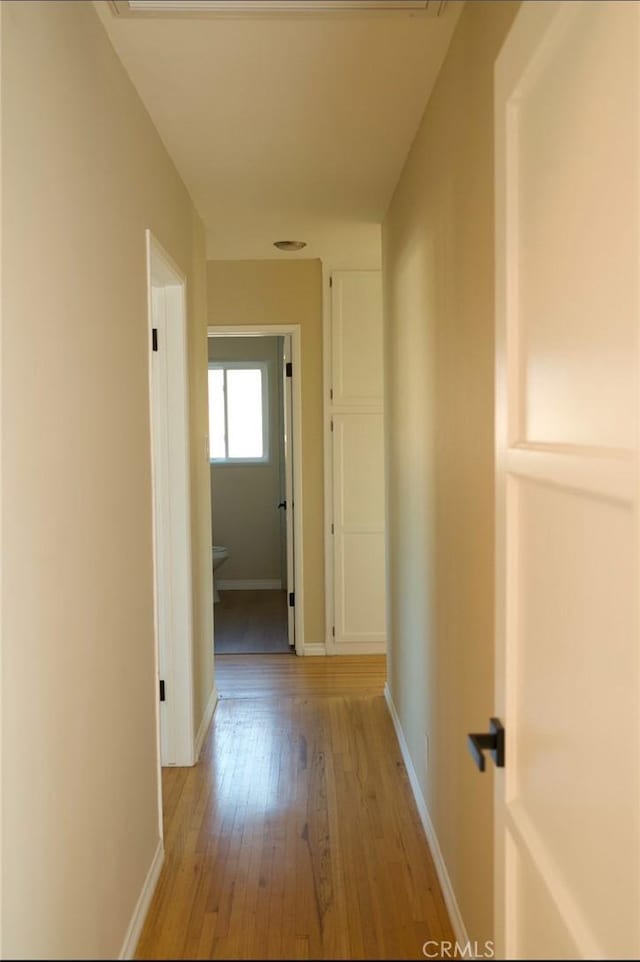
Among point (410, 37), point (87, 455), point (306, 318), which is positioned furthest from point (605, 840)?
point (306, 318)

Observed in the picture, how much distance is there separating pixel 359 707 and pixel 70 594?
8.89ft

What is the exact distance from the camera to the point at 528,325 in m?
0.91

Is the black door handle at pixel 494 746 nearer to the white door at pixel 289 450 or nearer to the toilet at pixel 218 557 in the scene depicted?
the white door at pixel 289 450

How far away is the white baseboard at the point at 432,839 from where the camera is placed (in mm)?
1388

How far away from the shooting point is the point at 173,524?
3164mm

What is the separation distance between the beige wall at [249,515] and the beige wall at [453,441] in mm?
3902

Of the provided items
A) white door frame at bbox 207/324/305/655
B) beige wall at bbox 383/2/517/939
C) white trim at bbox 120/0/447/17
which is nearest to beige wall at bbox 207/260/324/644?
white door frame at bbox 207/324/305/655

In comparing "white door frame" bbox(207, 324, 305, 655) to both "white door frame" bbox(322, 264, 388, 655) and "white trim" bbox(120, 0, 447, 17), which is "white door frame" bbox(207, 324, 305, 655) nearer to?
"white door frame" bbox(322, 264, 388, 655)

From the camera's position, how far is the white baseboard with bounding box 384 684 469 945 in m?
1.39

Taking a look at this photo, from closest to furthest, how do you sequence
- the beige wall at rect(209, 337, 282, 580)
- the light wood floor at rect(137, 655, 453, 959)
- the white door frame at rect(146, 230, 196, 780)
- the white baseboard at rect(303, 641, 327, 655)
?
the light wood floor at rect(137, 655, 453, 959)
the white door frame at rect(146, 230, 196, 780)
the white baseboard at rect(303, 641, 327, 655)
the beige wall at rect(209, 337, 282, 580)

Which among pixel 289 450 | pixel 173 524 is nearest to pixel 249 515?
pixel 289 450

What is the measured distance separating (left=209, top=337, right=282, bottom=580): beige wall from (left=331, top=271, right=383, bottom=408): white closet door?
84.3 inches

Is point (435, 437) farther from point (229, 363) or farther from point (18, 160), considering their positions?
point (229, 363)

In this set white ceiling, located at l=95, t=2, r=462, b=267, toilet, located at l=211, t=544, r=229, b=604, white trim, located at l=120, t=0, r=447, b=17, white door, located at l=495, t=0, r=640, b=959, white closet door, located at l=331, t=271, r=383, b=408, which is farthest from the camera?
toilet, located at l=211, t=544, r=229, b=604
